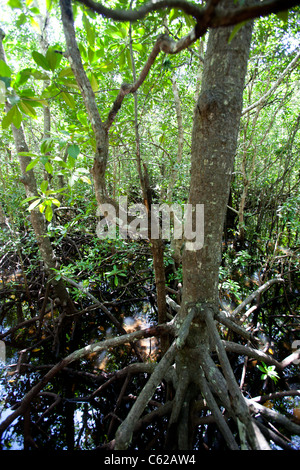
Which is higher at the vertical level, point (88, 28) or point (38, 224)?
point (88, 28)

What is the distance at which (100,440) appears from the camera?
2.11 metres

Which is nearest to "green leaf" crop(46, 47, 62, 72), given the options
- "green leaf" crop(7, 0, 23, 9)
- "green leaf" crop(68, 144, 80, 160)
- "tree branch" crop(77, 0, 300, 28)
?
"green leaf" crop(7, 0, 23, 9)

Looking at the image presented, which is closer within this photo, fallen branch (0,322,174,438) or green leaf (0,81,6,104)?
green leaf (0,81,6,104)

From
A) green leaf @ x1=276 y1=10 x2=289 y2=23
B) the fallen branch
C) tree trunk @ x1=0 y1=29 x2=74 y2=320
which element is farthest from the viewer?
tree trunk @ x1=0 y1=29 x2=74 y2=320

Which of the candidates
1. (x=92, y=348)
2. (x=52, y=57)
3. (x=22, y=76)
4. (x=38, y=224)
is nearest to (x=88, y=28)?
(x=52, y=57)

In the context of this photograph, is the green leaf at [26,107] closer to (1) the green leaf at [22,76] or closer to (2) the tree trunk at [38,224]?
(1) the green leaf at [22,76]

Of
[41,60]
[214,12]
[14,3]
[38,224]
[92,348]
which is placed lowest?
[92,348]

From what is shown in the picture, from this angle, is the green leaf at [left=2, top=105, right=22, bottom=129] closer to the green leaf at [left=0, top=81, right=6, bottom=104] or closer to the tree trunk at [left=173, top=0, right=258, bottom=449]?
the green leaf at [left=0, top=81, right=6, bottom=104]

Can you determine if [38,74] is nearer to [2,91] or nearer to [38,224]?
[2,91]

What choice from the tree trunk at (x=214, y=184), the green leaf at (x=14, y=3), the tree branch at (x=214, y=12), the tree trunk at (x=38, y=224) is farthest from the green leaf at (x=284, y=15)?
the tree trunk at (x=38, y=224)

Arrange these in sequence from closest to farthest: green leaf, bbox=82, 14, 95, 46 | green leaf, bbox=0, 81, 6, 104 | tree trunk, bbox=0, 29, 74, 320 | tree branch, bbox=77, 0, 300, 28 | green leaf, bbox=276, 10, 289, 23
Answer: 1. tree branch, bbox=77, 0, 300, 28
2. green leaf, bbox=276, 10, 289, 23
3. green leaf, bbox=0, 81, 6, 104
4. green leaf, bbox=82, 14, 95, 46
5. tree trunk, bbox=0, 29, 74, 320

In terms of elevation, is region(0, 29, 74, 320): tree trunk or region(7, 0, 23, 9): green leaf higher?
region(7, 0, 23, 9): green leaf

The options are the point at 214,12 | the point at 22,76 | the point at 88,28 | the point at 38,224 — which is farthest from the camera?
the point at 38,224

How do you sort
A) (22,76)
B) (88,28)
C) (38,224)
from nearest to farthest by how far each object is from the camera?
(22,76) < (88,28) < (38,224)
